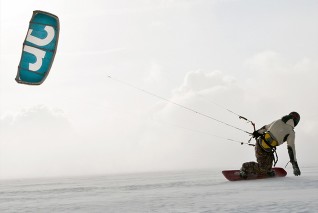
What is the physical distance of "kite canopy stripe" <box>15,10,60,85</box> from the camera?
45.4ft

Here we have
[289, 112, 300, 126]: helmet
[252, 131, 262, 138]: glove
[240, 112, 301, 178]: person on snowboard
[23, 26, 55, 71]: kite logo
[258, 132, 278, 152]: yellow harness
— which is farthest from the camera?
[23, 26, 55, 71]: kite logo

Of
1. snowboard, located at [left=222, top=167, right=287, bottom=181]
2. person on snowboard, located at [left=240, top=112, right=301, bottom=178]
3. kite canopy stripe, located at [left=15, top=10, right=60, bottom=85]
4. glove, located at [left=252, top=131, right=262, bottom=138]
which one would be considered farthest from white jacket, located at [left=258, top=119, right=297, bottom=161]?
kite canopy stripe, located at [left=15, top=10, right=60, bottom=85]

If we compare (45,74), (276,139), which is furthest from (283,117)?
(45,74)

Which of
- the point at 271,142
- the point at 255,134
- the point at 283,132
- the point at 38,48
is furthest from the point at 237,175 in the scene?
the point at 38,48

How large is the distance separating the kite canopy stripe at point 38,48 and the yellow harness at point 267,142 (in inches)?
297

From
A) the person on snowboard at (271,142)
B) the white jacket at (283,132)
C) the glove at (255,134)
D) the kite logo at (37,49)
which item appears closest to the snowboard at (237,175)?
the person on snowboard at (271,142)

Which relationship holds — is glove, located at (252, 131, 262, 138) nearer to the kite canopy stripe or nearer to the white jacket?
the white jacket

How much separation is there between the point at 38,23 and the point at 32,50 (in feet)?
3.51

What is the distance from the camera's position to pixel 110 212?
6.45 m

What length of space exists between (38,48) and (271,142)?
8029 mm

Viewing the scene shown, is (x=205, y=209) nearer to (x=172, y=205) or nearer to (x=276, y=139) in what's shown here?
(x=172, y=205)

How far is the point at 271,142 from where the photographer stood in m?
11.5

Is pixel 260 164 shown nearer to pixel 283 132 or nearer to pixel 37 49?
pixel 283 132

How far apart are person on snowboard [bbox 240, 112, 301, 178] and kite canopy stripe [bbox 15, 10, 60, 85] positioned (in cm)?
735
